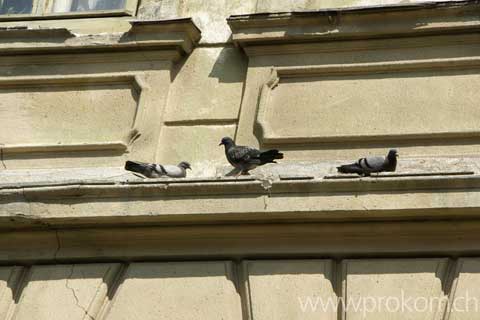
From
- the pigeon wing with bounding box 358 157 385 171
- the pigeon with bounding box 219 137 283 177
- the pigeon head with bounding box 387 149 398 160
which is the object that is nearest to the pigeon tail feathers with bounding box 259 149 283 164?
the pigeon with bounding box 219 137 283 177

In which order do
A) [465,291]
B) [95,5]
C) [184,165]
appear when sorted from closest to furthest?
[465,291]
[184,165]
[95,5]

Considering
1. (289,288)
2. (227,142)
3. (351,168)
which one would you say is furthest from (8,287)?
(351,168)

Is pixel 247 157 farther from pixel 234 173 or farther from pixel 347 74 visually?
pixel 347 74

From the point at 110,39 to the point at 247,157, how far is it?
150cm

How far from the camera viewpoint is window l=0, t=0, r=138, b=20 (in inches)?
306

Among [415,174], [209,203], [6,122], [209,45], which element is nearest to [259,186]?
[209,203]

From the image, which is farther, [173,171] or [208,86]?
[208,86]

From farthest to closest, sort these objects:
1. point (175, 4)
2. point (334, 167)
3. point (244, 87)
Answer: point (175, 4) → point (244, 87) → point (334, 167)

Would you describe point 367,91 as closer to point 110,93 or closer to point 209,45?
point 209,45

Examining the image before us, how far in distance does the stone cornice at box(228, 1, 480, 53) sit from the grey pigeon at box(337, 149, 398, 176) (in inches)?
42.5

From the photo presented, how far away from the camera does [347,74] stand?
22.6ft

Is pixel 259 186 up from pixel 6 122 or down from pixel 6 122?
down

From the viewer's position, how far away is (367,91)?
22.3 feet

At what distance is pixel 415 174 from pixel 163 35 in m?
2.04
